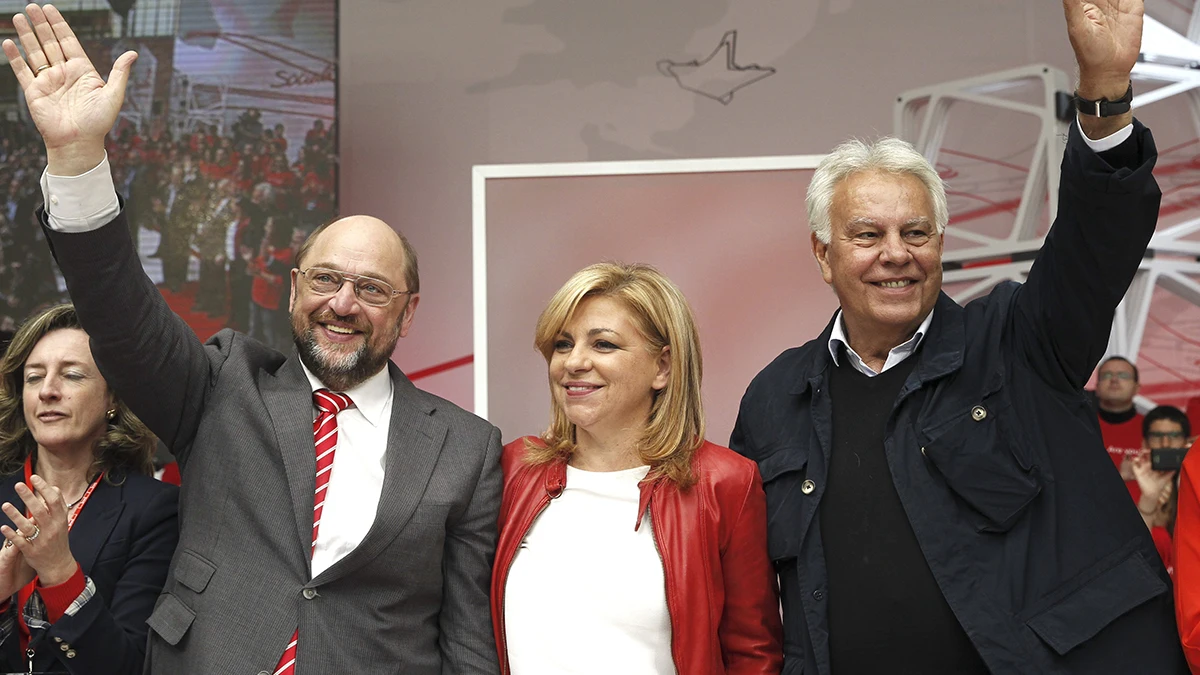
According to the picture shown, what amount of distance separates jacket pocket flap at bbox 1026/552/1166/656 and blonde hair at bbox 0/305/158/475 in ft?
6.83

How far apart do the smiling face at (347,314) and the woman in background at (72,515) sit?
547 mm

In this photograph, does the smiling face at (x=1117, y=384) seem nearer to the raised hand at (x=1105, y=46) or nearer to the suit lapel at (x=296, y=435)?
the raised hand at (x=1105, y=46)

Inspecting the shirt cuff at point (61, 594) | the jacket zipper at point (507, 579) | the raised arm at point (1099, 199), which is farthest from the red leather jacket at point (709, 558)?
the shirt cuff at point (61, 594)

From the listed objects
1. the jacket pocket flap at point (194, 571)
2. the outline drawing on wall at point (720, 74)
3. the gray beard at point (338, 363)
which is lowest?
the jacket pocket flap at point (194, 571)

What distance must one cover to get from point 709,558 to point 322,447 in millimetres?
861

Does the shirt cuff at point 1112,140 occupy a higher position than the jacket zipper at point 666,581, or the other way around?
the shirt cuff at point 1112,140

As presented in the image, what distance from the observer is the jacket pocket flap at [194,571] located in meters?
2.31

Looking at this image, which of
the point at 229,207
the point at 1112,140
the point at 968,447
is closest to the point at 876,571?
the point at 968,447

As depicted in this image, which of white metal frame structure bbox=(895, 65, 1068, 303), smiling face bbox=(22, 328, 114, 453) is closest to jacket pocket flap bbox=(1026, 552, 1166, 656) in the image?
smiling face bbox=(22, 328, 114, 453)

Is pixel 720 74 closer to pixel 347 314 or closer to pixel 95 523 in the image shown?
pixel 347 314

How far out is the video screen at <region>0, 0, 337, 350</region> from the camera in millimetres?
4770

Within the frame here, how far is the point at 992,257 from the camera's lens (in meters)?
4.55

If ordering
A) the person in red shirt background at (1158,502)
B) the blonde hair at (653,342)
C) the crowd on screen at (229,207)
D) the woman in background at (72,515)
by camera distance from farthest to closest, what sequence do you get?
the crowd on screen at (229,207)
the person in red shirt background at (1158,502)
the blonde hair at (653,342)
the woman in background at (72,515)

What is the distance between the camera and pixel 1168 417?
181 inches
